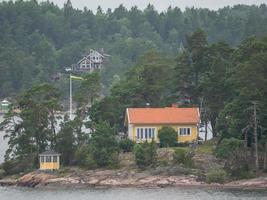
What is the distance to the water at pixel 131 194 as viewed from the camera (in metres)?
73.8

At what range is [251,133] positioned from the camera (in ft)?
266

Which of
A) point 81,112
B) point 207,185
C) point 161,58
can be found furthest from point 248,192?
point 161,58

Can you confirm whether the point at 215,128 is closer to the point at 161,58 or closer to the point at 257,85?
the point at 257,85

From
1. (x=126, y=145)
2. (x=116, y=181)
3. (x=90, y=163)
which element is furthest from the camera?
(x=126, y=145)

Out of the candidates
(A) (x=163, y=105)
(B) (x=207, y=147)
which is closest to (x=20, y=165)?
(B) (x=207, y=147)

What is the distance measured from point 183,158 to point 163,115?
871cm

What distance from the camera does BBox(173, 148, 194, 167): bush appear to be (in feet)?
265

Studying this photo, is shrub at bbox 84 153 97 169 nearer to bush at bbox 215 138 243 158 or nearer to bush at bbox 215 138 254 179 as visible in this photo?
bush at bbox 215 138 243 158

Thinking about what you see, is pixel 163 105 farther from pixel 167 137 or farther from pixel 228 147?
pixel 228 147

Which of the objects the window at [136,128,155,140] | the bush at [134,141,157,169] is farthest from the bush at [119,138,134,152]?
the bush at [134,141,157,169]

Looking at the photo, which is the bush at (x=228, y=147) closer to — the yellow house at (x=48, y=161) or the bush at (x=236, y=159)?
the bush at (x=236, y=159)

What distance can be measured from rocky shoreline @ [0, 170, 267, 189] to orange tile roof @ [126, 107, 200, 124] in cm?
843

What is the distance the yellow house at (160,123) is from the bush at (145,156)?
254 inches

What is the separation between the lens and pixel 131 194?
75625mm
